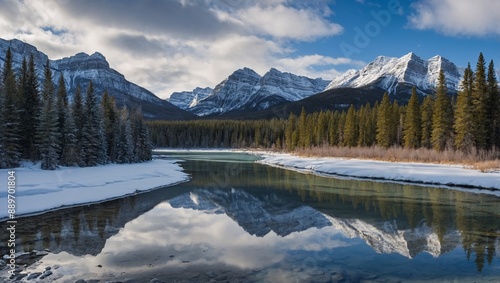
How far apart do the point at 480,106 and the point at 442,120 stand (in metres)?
7.86

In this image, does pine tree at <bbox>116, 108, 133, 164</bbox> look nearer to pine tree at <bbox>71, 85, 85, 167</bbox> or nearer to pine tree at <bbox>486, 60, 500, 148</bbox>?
pine tree at <bbox>71, 85, 85, 167</bbox>

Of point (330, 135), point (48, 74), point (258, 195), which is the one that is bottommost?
point (258, 195)

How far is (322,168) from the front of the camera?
49688 mm

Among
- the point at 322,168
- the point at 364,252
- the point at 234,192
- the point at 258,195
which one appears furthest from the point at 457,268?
the point at 322,168

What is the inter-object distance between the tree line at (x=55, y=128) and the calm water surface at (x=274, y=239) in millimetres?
21772

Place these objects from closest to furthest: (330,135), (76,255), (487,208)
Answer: (76,255)
(487,208)
(330,135)

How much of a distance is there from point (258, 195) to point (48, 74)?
58.1 m

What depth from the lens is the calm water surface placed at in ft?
34.7

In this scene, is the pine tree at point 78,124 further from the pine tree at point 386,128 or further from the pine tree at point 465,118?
the pine tree at point 386,128

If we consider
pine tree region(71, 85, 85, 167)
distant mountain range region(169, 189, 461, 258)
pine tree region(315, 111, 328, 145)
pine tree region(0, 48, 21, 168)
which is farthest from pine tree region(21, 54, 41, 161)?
pine tree region(315, 111, 328, 145)

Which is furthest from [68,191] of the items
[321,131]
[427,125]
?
[321,131]

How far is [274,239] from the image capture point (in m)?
14.9

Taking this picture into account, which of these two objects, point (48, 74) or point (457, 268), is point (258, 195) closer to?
point (457, 268)

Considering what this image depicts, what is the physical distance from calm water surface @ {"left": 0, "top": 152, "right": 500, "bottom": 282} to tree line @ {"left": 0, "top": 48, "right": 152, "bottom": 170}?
71.4ft
